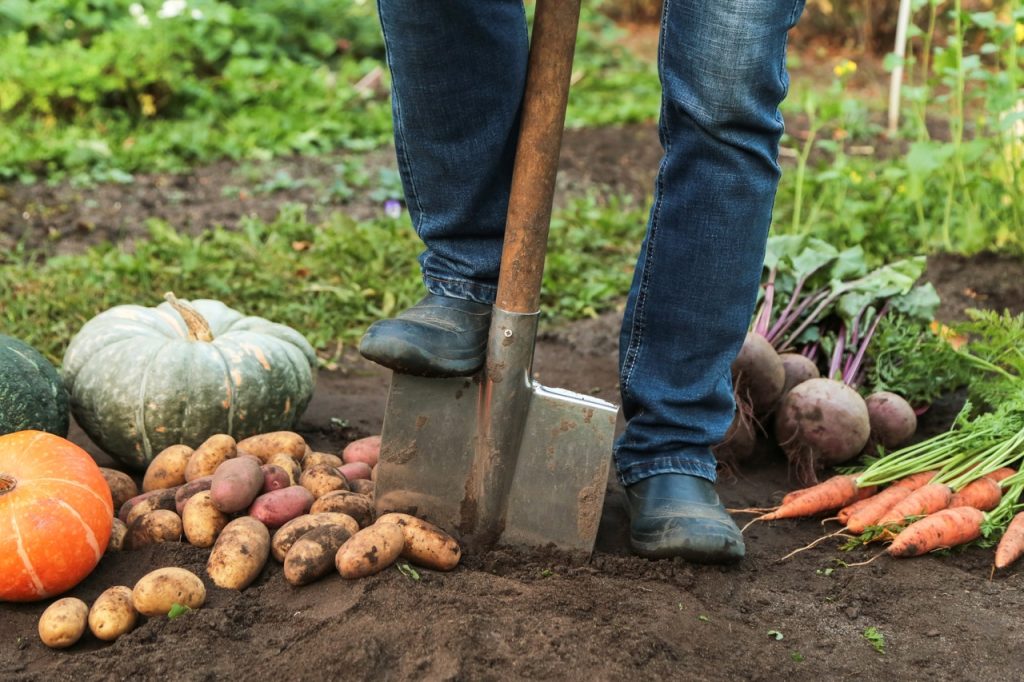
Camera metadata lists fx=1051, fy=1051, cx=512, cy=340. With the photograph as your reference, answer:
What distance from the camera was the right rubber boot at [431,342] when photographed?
6.95 feet

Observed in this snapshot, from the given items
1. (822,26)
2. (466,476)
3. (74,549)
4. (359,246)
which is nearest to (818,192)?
(359,246)

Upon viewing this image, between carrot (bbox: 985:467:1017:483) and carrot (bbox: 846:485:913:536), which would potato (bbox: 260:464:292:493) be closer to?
carrot (bbox: 846:485:913:536)

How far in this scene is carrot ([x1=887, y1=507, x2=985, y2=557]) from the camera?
2408mm

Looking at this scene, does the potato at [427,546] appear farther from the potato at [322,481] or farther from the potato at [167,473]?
the potato at [167,473]

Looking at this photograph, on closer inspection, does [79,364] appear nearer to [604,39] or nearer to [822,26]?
[604,39]

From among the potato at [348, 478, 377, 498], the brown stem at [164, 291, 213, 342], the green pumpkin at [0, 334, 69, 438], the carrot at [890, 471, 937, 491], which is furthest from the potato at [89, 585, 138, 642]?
the carrot at [890, 471, 937, 491]

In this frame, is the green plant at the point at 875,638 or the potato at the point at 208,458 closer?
the green plant at the point at 875,638

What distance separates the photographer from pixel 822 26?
421 inches

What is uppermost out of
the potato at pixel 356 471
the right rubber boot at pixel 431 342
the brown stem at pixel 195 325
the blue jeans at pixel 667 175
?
the blue jeans at pixel 667 175

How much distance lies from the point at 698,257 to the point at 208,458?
1221 mm

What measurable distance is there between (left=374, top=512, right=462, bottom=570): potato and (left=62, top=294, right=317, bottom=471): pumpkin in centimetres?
83

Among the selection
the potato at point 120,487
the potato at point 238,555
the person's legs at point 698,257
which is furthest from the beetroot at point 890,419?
the potato at point 120,487

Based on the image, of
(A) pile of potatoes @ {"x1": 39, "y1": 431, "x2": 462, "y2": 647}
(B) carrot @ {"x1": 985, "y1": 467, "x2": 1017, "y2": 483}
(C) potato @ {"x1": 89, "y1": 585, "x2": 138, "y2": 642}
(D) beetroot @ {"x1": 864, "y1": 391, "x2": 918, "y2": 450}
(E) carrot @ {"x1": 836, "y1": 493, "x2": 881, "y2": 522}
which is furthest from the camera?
(D) beetroot @ {"x1": 864, "y1": 391, "x2": 918, "y2": 450}

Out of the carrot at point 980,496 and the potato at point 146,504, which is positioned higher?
the carrot at point 980,496
